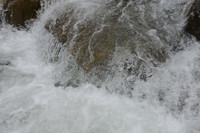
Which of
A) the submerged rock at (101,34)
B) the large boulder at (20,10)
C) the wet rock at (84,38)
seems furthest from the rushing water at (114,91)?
the large boulder at (20,10)

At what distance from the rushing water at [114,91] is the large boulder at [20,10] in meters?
1.04

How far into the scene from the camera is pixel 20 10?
555 cm

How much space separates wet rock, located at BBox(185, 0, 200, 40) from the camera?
4.14 meters

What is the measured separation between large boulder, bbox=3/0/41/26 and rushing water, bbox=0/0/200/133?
104 cm

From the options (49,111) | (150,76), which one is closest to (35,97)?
(49,111)

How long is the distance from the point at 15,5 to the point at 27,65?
182cm

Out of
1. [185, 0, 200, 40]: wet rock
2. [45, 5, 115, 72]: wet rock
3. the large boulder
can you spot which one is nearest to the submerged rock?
[45, 5, 115, 72]: wet rock

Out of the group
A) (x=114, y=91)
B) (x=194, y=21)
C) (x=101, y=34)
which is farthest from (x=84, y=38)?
(x=194, y=21)

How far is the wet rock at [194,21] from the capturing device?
13.6 feet

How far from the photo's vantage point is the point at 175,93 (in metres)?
3.70

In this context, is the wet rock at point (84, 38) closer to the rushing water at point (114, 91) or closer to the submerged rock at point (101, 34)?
the submerged rock at point (101, 34)

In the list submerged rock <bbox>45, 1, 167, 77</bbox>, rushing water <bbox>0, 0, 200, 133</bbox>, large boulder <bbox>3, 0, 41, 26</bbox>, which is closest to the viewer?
rushing water <bbox>0, 0, 200, 133</bbox>

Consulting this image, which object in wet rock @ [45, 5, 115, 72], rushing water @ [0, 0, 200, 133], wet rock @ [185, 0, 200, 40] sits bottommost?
rushing water @ [0, 0, 200, 133]

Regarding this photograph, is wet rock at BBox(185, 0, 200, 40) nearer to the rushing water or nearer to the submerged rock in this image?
the rushing water
